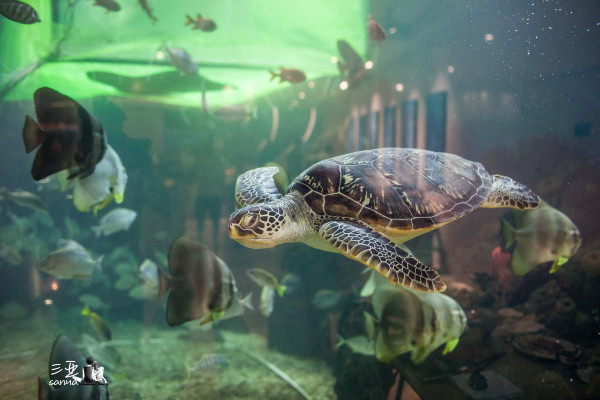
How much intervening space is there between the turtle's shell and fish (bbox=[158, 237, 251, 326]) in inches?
33.7

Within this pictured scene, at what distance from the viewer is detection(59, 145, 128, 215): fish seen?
1953 millimetres

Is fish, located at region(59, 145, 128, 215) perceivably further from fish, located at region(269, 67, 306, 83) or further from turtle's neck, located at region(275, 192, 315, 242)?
fish, located at region(269, 67, 306, 83)

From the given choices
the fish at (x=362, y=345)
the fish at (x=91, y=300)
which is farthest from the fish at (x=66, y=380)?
the fish at (x=91, y=300)

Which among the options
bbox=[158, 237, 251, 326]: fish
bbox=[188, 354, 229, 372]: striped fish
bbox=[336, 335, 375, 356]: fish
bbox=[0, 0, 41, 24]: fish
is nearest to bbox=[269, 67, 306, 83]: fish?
bbox=[0, 0, 41, 24]: fish

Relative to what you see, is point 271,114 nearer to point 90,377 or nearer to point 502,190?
point 502,190

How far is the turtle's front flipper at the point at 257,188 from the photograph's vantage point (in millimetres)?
2383

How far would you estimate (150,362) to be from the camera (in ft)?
14.8

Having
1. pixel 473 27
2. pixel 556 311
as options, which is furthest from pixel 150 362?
pixel 473 27

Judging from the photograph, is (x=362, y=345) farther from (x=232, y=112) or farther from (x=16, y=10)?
(x=232, y=112)

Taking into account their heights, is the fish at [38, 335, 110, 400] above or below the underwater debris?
above

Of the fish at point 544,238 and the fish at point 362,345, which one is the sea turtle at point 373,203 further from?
the fish at point 362,345

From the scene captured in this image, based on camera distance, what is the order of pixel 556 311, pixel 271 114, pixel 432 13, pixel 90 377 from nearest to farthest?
pixel 90 377 < pixel 556 311 < pixel 432 13 < pixel 271 114

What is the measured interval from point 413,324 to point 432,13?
17.0 ft

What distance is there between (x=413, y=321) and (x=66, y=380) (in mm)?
2132
